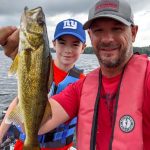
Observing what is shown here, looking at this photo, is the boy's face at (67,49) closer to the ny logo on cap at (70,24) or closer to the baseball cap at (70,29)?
the baseball cap at (70,29)

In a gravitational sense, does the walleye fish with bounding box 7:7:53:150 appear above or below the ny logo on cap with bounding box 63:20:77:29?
below

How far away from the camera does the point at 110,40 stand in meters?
4.13

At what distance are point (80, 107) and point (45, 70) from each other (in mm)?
1050

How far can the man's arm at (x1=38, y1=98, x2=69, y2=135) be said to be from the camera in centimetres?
447

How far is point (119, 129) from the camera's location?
4.17 meters

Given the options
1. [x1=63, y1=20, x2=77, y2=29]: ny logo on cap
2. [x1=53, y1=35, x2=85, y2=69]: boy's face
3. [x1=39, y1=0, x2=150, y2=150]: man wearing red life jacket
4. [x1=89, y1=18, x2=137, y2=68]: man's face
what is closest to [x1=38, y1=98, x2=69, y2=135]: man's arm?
[x1=39, y1=0, x2=150, y2=150]: man wearing red life jacket

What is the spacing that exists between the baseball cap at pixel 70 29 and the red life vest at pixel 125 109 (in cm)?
161

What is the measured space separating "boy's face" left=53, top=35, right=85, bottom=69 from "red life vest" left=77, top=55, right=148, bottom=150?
1478mm

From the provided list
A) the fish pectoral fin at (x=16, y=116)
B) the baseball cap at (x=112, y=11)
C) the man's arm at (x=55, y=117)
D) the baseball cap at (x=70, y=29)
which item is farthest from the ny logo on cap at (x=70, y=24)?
the fish pectoral fin at (x=16, y=116)

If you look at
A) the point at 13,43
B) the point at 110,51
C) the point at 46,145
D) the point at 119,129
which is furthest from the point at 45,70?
the point at 46,145

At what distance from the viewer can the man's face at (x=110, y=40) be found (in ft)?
13.6

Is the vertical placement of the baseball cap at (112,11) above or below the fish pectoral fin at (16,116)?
above

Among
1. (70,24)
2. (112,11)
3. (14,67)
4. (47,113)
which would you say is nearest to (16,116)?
(47,113)

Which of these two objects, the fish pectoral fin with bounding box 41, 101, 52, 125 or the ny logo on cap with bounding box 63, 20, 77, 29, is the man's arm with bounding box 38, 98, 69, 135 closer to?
the fish pectoral fin with bounding box 41, 101, 52, 125
